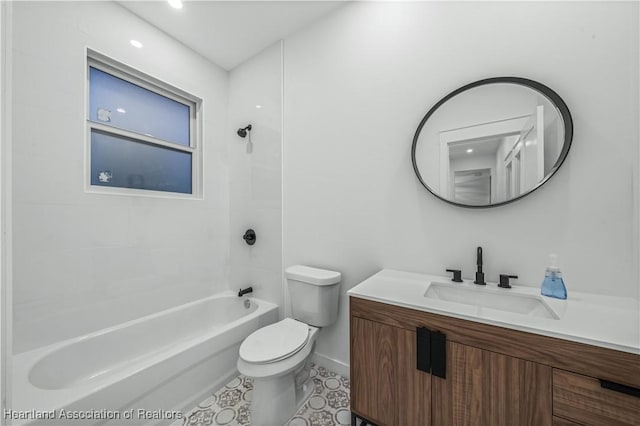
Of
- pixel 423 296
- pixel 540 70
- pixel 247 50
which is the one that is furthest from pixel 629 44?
pixel 247 50

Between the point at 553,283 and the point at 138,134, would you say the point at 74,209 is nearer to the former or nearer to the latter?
the point at 138,134

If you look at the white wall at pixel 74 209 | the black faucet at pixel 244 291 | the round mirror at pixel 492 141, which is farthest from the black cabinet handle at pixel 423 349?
the white wall at pixel 74 209

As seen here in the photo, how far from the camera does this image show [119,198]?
1.71 metres

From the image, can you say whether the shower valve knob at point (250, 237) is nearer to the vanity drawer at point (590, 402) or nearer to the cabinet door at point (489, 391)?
the cabinet door at point (489, 391)

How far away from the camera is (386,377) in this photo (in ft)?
3.57

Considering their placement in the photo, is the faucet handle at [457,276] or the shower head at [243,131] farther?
the shower head at [243,131]

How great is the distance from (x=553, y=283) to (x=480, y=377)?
0.56 metres

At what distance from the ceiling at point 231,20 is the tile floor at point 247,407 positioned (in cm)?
269

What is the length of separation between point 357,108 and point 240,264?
1780 millimetres

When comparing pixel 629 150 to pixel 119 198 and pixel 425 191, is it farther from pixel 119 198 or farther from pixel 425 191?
pixel 119 198

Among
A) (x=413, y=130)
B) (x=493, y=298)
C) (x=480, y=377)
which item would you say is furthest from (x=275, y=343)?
(x=413, y=130)

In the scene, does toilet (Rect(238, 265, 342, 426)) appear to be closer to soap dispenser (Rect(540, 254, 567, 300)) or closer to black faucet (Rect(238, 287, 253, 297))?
black faucet (Rect(238, 287, 253, 297))

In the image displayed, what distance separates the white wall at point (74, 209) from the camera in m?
1.32

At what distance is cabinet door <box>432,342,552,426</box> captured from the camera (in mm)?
797
